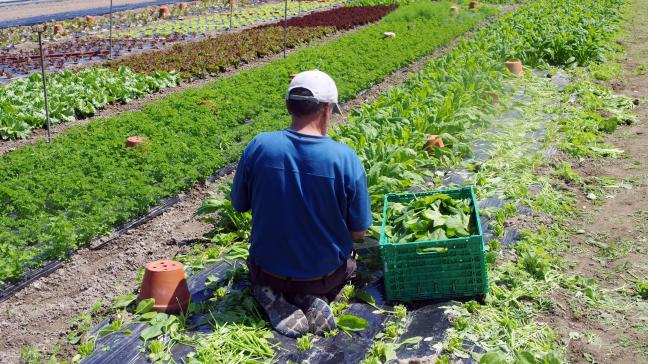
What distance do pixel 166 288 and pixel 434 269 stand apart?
1749mm

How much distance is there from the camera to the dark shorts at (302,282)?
4738 millimetres

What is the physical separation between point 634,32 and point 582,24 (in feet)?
11.1

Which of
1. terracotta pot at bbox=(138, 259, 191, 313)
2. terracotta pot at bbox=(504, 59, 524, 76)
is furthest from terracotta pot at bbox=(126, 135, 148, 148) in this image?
terracotta pot at bbox=(504, 59, 524, 76)

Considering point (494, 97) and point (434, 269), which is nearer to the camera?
point (434, 269)

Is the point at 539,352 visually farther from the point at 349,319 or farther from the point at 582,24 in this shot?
the point at 582,24

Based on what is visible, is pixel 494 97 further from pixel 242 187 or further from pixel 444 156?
pixel 242 187

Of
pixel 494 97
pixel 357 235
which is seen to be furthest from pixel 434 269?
pixel 494 97

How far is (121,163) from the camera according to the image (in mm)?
7375

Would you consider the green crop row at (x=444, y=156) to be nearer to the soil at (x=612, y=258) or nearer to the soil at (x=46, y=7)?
the soil at (x=612, y=258)

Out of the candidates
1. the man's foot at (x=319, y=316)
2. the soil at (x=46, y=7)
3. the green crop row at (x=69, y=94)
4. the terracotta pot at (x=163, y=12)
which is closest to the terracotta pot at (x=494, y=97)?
the green crop row at (x=69, y=94)

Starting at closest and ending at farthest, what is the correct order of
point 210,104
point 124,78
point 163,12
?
point 210,104
point 124,78
point 163,12

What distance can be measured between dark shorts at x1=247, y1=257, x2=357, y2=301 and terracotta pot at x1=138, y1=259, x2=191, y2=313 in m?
0.47

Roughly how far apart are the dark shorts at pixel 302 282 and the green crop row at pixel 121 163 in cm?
189

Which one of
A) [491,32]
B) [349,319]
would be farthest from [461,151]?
[491,32]
